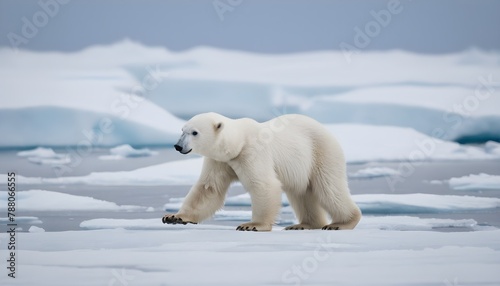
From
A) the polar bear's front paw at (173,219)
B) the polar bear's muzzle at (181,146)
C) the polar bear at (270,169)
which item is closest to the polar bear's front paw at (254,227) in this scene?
the polar bear at (270,169)

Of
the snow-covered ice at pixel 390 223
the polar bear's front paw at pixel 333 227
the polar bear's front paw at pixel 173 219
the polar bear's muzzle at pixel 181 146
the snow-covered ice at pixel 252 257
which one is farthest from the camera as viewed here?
the snow-covered ice at pixel 390 223

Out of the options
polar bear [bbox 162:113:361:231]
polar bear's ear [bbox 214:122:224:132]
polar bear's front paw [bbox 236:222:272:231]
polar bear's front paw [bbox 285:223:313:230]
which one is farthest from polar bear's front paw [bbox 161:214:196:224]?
polar bear's front paw [bbox 285:223:313:230]

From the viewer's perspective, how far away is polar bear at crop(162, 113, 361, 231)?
5.48 m

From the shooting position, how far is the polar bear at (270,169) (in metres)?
5.48

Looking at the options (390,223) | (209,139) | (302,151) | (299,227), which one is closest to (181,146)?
(209,139)

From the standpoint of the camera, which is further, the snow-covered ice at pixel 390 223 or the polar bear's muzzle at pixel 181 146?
the snow-covered ice at pixel 390 223

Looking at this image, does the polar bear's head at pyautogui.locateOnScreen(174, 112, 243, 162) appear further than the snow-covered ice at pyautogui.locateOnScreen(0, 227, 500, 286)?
Yes

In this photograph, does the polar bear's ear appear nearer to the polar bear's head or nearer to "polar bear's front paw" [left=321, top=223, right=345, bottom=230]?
the polar bear's head

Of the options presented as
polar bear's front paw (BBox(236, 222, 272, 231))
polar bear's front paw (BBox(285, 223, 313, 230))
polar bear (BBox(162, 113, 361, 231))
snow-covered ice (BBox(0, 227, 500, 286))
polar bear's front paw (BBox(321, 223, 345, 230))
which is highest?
polar bear (BBox(162, 113, 361, 231))

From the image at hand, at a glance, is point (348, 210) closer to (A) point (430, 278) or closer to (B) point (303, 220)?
(B) point (303, 220)

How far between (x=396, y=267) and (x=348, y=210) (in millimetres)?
1336

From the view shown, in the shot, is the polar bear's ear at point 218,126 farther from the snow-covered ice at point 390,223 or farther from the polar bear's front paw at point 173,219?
the snow-covered ice at point 390,223

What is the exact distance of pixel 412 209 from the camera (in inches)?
297

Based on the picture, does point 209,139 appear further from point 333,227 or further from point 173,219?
point 333,227
